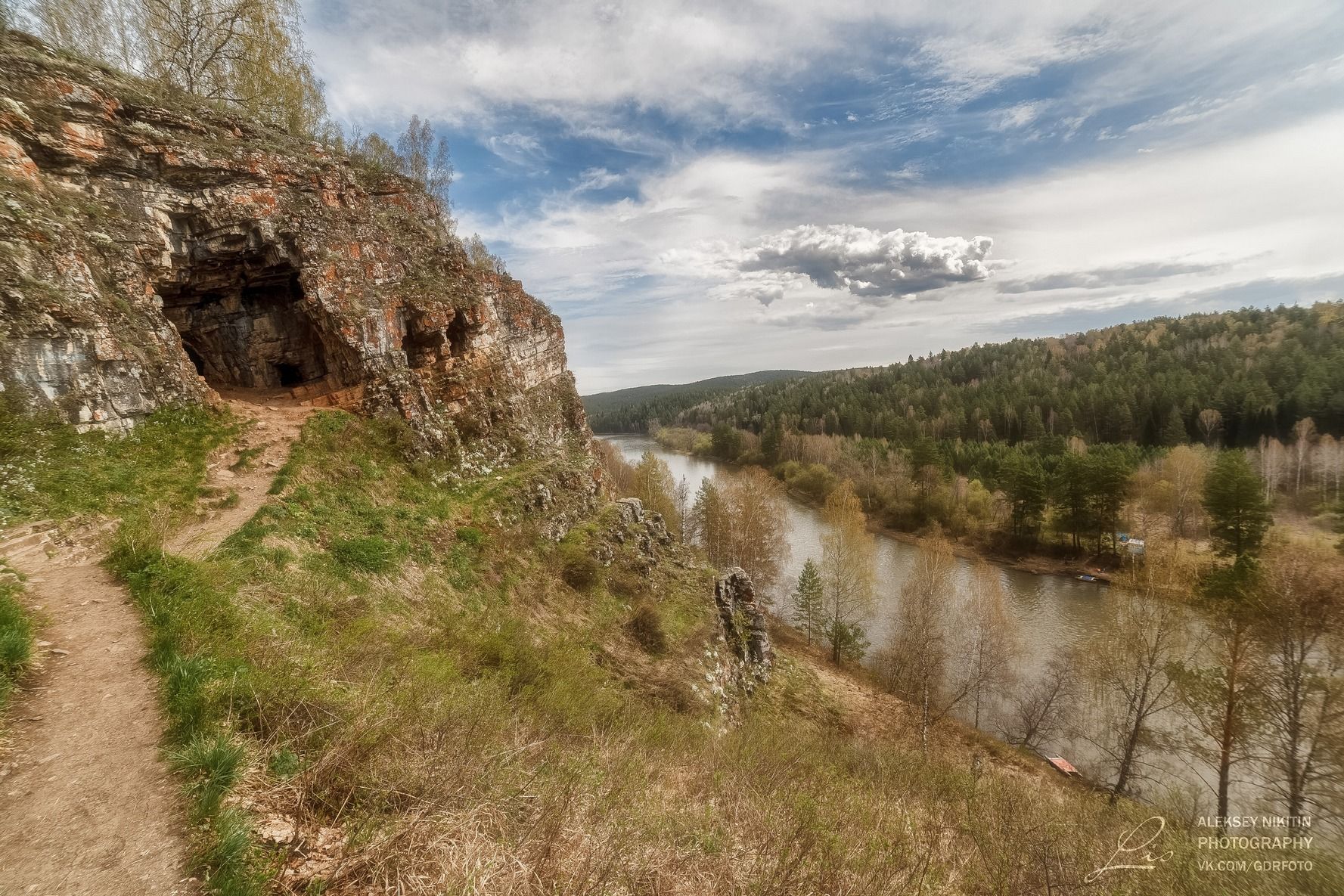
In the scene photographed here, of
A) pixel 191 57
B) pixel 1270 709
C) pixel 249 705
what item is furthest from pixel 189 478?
pixel 1270 709

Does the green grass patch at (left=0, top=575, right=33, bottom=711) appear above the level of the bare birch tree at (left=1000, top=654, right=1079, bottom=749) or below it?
above

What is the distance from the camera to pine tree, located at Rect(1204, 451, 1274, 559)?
24.1 m

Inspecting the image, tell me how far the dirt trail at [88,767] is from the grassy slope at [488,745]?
206mm

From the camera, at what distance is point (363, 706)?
458cm

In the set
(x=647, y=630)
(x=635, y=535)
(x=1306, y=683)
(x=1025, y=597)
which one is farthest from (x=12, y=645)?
(x=1025, y=597)

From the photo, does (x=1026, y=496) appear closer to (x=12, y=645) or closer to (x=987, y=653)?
(x=987, y=653)

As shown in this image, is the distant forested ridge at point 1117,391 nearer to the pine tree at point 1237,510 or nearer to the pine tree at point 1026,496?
the pine tree at point 1026,496

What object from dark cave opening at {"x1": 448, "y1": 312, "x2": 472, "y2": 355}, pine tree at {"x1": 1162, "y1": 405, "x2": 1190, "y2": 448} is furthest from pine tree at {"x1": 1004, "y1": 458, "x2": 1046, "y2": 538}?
dark cave opening at {"x1": 448, "y1": 312, "x2": 472, "y2": 355}

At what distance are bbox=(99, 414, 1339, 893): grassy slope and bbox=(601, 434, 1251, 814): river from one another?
4539mm

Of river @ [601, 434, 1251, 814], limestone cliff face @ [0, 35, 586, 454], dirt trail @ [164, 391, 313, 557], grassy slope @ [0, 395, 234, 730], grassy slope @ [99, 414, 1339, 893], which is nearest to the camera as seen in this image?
grassy slope @ [99, 414, 1339, 893]

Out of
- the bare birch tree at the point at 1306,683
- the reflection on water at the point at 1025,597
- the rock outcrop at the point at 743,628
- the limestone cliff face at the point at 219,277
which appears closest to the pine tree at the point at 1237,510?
the reflection on water at the point at 1025,597

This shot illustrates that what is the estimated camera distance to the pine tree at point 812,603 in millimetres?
23766

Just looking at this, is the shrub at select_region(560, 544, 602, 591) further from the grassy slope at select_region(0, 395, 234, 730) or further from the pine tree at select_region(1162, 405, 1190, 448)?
the pine tree at select_region(1162, 405, 1190, 448)

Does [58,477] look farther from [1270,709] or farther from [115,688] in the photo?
[1270,709]
